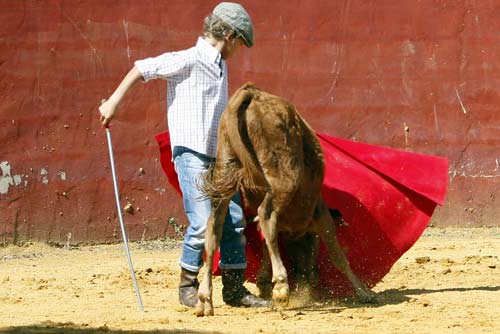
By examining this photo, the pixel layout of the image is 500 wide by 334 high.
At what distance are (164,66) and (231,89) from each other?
3.67 metres

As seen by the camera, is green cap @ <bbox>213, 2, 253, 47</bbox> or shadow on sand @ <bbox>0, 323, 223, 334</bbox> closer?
shadow on sand @ <bbox>0, 323, 223, 334</bbox>

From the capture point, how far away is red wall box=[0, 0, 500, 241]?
8828 millimetres

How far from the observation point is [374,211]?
21.0 ft

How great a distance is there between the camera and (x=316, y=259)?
6.27 m

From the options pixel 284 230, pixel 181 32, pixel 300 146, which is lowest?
pixel 284 230

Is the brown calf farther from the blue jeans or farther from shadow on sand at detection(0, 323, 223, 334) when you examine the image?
shadow on sand at detection(0, 323, 223, 334)

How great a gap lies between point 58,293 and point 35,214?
2177mm

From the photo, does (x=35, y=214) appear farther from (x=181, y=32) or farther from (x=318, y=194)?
(x=318, y=194)

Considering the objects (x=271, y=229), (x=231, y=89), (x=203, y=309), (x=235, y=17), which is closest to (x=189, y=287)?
(x=203, y=309)

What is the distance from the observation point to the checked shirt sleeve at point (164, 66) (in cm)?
555

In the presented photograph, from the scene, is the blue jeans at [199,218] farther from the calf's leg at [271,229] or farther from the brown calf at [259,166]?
the calf's leg at [271,229]

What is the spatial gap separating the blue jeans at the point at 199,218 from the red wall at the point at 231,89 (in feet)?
10.9

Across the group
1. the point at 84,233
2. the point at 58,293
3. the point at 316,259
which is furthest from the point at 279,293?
the point at 84,233

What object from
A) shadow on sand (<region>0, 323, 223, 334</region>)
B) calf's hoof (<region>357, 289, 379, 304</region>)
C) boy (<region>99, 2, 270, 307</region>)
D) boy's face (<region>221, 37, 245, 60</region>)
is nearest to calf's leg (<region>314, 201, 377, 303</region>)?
calf's hoof (<region>357, 289, 379, 304</region>)
